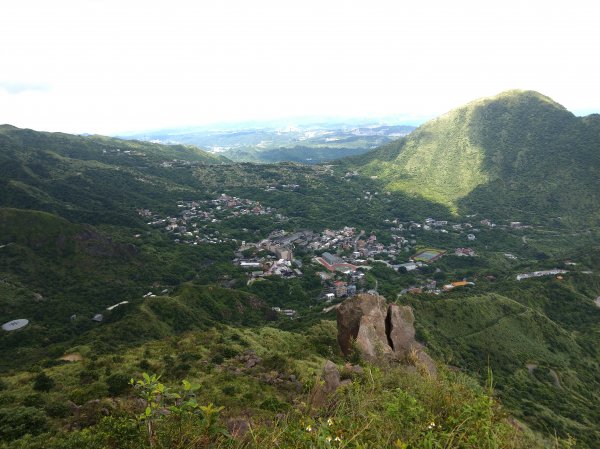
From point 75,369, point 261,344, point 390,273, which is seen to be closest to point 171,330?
point 261,344

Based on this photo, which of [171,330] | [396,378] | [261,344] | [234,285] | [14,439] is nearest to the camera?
[396,378]

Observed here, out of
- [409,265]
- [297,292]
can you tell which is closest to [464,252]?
[409,265]

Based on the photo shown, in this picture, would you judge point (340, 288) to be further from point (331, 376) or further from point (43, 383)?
point (331, 376)

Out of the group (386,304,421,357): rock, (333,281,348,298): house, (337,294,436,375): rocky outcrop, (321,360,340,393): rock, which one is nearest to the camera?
(321,360,340,393): rock

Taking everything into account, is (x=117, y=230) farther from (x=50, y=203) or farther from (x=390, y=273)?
(x=390, y=273)

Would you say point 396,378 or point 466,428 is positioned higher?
point 466,428

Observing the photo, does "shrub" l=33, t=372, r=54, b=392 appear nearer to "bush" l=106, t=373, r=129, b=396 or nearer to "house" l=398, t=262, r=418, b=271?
"bush" l=106, t=373, r=129, b=396

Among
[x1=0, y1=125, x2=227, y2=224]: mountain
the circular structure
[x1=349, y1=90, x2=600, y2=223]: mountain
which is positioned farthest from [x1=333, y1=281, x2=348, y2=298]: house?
[x1=349, y1=90, x2=600, y2=223]: mountain
